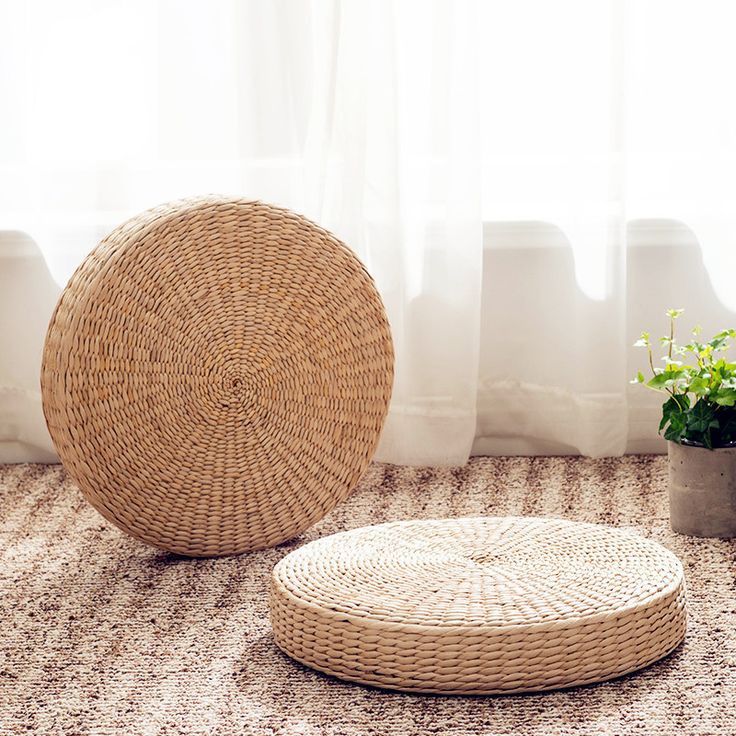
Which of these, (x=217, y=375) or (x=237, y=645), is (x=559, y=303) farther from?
(x=237, y=645)

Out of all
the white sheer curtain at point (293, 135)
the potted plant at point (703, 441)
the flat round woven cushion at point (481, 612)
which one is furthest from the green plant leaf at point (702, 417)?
the white sheer curtain at point (293, 135)

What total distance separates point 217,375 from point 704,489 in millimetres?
698

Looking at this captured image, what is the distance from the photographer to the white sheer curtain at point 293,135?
2113mm

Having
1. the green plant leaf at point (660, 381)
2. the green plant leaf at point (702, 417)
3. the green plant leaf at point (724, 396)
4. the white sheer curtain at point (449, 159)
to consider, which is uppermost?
the white sheer curtain at point (449, 159)

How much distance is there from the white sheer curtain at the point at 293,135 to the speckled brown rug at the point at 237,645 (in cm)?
31

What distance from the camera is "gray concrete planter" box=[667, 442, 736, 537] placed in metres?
1.65

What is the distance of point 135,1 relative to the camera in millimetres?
2193

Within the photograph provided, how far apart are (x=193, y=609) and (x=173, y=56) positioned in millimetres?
1111

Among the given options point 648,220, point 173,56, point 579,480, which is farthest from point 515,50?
point 579,480

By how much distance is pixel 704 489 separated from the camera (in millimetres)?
1681

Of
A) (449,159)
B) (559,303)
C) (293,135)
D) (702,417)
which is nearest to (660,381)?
(702,417)

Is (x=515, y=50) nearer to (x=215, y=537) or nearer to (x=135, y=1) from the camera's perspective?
(x=135, y=1)

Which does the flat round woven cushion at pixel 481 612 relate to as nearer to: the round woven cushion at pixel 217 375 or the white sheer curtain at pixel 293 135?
the round woven cushion at pixel 217 375

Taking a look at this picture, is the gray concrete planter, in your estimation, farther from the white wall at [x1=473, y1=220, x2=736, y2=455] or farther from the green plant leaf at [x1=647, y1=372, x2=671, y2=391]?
the white wall at [x1=473, y1=220, x2=736, y2=455]
